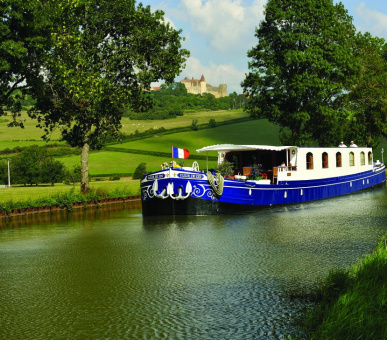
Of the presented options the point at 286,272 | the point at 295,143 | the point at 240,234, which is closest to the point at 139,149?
the point at 295,143

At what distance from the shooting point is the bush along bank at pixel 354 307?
707cm

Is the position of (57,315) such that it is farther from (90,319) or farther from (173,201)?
(173,201)

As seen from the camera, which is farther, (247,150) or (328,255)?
(247,150)

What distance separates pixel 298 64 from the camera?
155 ft

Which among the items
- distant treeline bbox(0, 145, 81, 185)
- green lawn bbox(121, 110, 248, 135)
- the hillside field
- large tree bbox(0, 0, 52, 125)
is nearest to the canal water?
large tree bbox(0, 0, 52, 125)

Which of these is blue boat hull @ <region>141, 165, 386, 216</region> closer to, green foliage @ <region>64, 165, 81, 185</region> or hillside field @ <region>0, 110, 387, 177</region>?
green foliage @ <region>64, 165, 81, 185</region>

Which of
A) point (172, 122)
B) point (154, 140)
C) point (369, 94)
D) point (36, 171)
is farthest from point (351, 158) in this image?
point (172, 122)

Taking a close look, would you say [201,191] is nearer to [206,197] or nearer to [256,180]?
[206,197]

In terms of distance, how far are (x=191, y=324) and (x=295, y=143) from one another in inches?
1640

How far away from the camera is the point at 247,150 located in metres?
34.7

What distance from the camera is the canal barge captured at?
88.7ft

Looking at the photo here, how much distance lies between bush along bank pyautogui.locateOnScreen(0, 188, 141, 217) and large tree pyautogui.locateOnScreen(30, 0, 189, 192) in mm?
2181

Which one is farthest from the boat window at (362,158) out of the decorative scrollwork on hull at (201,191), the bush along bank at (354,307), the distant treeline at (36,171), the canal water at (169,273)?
the distant treeline at (36,171)

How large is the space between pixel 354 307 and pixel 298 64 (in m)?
42.0
